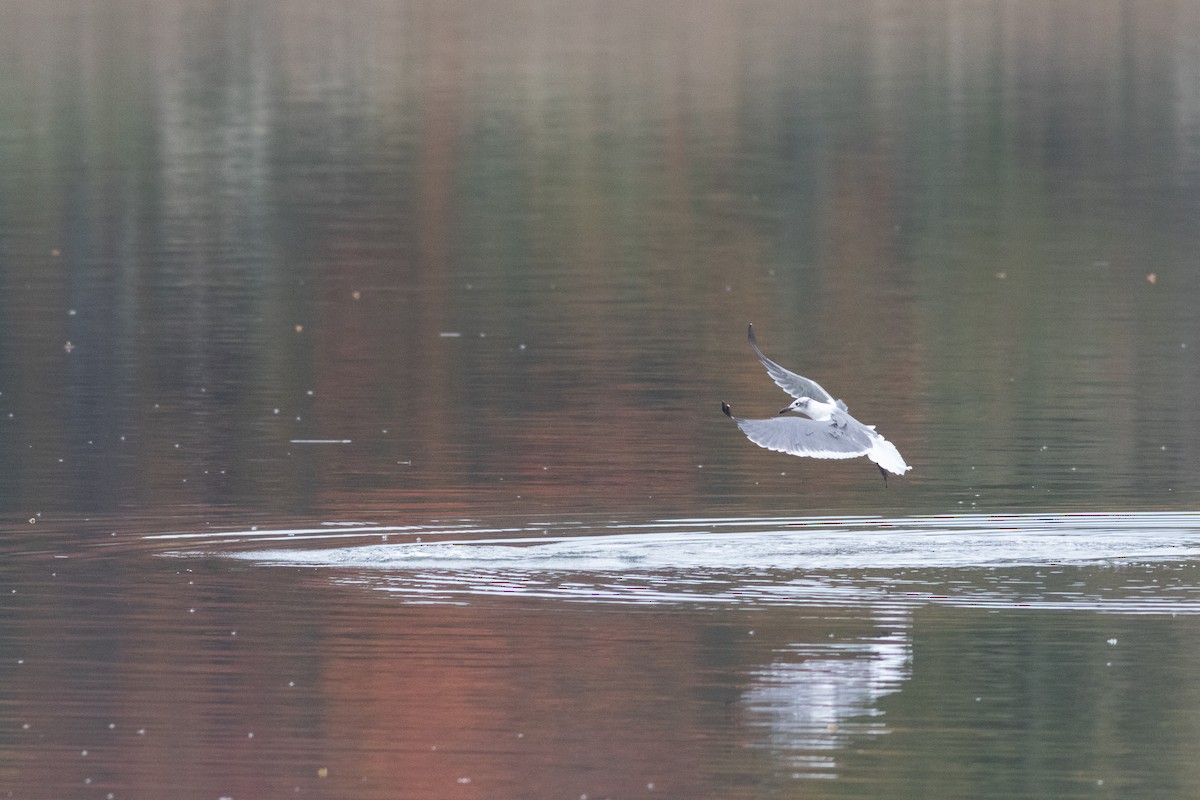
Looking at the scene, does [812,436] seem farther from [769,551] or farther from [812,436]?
[769,551]

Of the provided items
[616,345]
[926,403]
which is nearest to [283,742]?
[926,403]

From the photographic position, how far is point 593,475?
61.0ft

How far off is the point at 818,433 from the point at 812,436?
0.05m

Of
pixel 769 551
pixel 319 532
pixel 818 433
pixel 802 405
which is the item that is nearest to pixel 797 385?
pixel 802 405

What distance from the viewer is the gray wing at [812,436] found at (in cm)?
1438

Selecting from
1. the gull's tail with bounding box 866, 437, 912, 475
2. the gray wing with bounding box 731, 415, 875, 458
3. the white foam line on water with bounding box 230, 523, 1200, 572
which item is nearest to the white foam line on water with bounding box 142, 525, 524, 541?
the white foam line on water with bounding box 230, 523, 1200, 572

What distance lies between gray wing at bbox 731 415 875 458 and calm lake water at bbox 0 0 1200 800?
760 mm

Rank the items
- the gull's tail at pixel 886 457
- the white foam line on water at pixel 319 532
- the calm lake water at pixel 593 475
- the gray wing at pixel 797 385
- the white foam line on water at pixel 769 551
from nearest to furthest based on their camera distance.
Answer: the calm lake water at pixel 593 475 → the gull's tail at pixel 886 457 → the gray wing at pixel 797 385 → the white foam line on water at pixel 769 551 → the white foam line on water at pixel 319 532

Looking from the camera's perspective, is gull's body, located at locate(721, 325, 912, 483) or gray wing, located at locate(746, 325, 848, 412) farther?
gray wing, located at locate(746, 325, 848, 412)

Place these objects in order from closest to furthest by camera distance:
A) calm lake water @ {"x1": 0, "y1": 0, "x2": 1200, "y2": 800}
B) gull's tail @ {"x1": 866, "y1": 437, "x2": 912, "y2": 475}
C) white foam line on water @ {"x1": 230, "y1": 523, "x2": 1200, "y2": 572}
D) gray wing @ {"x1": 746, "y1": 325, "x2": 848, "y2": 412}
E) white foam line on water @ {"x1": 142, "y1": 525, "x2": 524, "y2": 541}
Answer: calm lake water @ {"x1": 0, "y1": 0, "x2": 1200, "y2": 800}
gull's tail @ {"x1": 866, "y1": 437, "x2": 912, "y2": 475}
gray wing @ {"x1": 746, "y1": 325, "x2": 848, "y2": 412}
white foam line on water @ {"x1": 230, "y1": 523, "x2": 1200, "y2": 572}
white foam line on water @ {"x1": 142, "y1": 525, "x2": 524, "y2": 541}

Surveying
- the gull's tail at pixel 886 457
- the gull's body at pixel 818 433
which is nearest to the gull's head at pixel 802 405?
the gull's body at pixel 818 433

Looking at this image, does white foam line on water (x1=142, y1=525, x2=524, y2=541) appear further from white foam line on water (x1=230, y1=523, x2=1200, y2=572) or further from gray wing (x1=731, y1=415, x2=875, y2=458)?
gray wing (x1=731, y1=415, x2=875, y2=458)

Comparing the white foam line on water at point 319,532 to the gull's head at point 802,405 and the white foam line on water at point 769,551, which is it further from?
the gull's head at point 802,405

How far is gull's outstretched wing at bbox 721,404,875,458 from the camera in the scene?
1437cm
